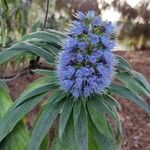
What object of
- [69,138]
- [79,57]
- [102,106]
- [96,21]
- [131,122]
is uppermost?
[96,21]

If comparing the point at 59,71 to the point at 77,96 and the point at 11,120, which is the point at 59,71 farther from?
the point at 11,120

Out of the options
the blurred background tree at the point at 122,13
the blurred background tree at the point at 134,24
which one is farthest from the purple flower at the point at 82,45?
the blurred background tree at the point at 134,24

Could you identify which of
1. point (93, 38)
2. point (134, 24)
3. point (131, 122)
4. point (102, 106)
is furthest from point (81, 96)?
point (134, 24)

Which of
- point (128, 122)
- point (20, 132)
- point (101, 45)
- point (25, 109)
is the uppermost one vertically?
point (101, 45)

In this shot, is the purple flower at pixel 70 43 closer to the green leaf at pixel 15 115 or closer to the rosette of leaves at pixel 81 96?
the rosette of leaves at pixel 81 96

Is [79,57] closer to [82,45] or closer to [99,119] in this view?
[82,45]

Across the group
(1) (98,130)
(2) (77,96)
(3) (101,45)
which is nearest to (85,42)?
(3) (101,45)
